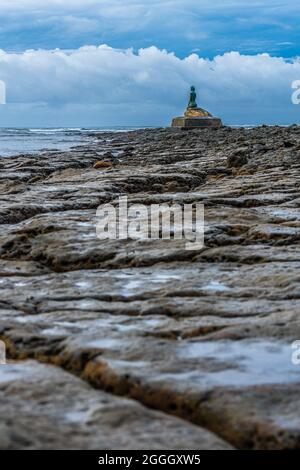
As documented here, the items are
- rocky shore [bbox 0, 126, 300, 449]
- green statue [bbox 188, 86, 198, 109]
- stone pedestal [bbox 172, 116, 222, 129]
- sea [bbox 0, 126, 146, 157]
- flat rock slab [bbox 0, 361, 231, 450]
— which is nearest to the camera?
flat rock slab [bbox 0, 361, 231, 450]

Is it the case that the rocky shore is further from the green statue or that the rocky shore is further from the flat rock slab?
the green statue

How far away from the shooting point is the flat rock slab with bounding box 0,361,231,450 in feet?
7.58

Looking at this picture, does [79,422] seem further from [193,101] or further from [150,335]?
[193,101]

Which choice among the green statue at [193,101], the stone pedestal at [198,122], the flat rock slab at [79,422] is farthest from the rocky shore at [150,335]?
the green statue at [193,101]

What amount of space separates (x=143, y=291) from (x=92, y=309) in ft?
1.71

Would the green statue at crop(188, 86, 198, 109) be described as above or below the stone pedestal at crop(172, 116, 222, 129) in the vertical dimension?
above

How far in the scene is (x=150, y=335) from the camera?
11.3 feet

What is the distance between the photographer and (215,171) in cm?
1302

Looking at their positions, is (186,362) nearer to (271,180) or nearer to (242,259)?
(242,259)

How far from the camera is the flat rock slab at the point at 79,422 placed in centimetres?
231

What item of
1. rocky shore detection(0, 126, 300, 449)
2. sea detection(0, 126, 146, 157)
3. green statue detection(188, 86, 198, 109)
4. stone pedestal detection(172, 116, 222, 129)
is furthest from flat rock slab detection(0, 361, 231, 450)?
green statue detection(188, 86, 198, 109)

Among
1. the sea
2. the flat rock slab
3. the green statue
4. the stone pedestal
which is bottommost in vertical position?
the flat rock slab

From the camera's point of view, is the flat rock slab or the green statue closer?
→ the flat rock slab
